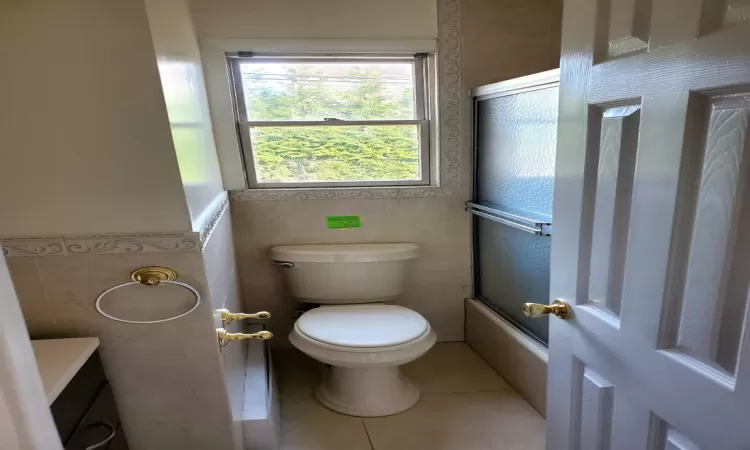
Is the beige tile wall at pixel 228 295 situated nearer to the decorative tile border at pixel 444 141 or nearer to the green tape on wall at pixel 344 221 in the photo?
the decorative tile border at pixel 444 141

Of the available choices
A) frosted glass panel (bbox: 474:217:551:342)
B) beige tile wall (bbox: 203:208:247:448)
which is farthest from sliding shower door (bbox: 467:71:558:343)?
beige tile wall (bbox: 203:208:247:448)

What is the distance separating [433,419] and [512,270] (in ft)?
2.31

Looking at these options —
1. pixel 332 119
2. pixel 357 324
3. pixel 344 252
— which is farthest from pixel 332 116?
pixel 357 324

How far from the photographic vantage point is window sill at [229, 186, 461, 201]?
2.00 meters

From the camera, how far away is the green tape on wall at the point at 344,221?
205 centimetres

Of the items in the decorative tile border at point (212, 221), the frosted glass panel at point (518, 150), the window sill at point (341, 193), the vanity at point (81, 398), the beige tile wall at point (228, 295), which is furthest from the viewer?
the window sill at point (341, 193)

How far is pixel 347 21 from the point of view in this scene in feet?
6.03

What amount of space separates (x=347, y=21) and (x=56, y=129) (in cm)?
123

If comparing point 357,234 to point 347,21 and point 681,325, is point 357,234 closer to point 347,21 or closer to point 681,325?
point 347,21

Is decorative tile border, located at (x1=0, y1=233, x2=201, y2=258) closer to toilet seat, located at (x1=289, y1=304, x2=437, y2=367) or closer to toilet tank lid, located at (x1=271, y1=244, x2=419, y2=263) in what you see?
toilet seat, located at (x1=289, y1=304, x2=437, y2=367)

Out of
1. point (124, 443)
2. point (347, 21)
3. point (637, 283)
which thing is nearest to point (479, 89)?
point (347, 21)

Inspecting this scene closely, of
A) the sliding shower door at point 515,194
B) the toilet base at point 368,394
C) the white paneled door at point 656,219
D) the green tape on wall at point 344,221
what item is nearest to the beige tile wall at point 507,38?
the sliding shower door at point 515,194

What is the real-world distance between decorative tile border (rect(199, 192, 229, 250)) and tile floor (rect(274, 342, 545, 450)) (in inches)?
33.7

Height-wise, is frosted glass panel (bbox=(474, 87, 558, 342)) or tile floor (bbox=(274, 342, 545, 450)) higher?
frosted glass panel (bbox=(474, 87, 558, 342))
